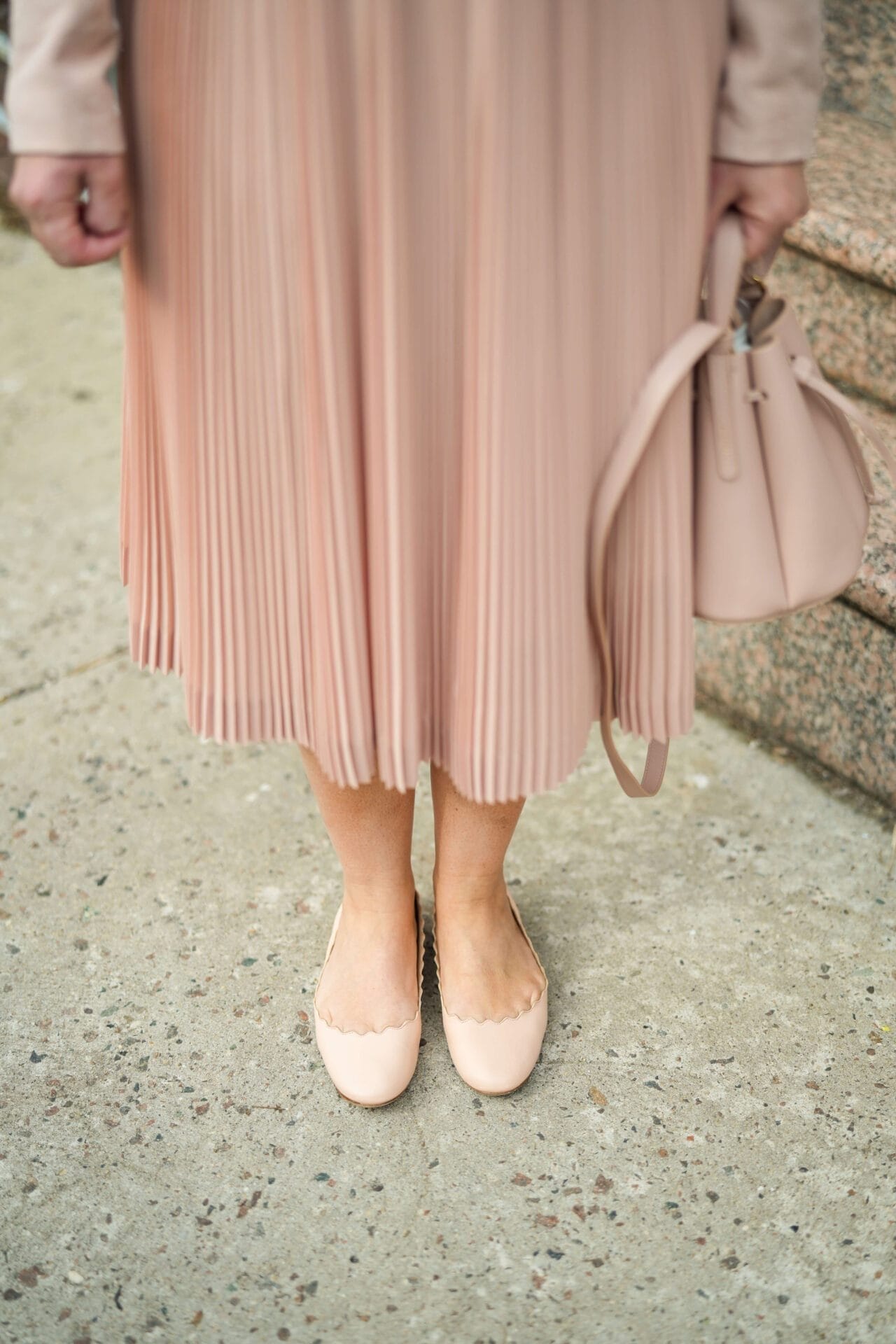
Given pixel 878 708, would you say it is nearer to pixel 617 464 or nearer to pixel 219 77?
pixel 617 464

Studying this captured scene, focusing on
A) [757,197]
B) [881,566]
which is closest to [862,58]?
[881,566]

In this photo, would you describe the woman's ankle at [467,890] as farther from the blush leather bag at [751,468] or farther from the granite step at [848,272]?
the granite step at [848,272]

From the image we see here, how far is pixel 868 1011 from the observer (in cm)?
151

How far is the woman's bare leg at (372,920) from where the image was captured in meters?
1.35

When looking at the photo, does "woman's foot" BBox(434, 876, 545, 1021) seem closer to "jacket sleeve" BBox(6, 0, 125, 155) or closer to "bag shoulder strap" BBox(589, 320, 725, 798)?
"bag shoulder strap" BBox(589, 320, 725, 798)

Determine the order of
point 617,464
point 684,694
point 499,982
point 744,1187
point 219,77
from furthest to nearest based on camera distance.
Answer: point 499,982 → point 744,1187 → point 684,694 → point 617,464 → point 219,77

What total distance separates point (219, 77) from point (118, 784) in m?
1.22

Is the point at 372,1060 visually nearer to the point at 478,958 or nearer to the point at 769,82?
the point at 478,958

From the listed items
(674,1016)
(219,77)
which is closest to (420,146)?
(219,77)

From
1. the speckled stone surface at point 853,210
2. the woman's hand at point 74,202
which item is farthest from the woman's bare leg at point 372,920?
the speckled stone surface at point 853,210

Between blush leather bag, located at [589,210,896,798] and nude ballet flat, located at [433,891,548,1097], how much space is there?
481 mm

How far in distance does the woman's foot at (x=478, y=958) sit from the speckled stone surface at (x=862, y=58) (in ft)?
5.89

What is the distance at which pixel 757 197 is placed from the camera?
104 centimetres

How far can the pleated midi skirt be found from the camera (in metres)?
0.92
